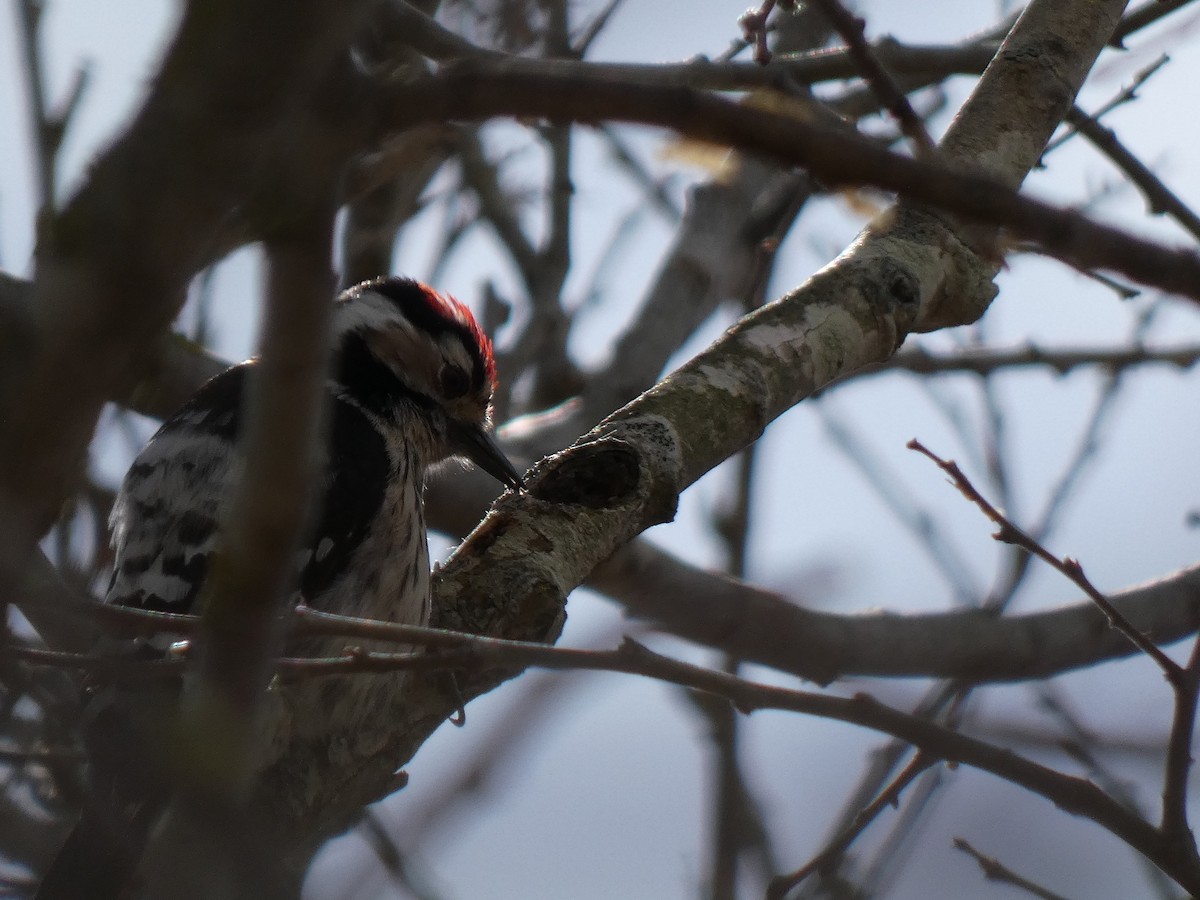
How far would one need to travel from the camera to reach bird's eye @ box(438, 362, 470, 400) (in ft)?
16.6

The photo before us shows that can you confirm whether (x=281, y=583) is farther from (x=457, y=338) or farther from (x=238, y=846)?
(x=457, y=338)

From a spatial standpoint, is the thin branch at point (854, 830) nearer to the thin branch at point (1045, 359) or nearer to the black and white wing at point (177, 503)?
the black and white wing at point (177, 503)

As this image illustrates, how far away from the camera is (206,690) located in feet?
5.08

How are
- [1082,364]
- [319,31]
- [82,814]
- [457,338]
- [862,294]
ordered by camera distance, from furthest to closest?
1. [1082,364]
2. [457,338]
3. [862,294]
4. [82,814]
5. [319,31]

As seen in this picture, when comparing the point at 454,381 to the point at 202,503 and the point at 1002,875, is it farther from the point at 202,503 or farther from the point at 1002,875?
the point at 1002,875

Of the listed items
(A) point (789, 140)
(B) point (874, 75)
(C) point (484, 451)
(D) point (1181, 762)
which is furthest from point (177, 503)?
(A) point (789, 140)

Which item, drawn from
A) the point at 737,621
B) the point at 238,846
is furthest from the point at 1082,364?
the point at 238,846

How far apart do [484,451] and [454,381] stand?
1.21 ft

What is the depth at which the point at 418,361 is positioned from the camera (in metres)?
5.06

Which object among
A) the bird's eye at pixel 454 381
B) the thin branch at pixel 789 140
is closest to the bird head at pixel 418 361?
the bird's eye at pixel 454 381

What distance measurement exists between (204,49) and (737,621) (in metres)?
3.69

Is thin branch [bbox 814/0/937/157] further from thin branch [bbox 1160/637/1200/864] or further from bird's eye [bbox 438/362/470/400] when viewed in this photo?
bird's eye [bbox 438/362/470/400]

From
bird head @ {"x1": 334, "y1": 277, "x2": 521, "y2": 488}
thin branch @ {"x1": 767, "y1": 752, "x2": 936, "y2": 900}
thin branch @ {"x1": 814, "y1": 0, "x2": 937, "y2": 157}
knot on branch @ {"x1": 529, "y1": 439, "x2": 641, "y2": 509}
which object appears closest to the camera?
thin branch @ {"x1": 767, "y1": 752, "x2": 936, "y2": 900}

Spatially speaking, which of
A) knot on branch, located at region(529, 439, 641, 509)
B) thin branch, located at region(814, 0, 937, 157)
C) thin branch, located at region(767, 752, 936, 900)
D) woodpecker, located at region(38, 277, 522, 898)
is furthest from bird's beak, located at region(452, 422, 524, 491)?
thin branch, located at region(767, 752, 936, 900)
